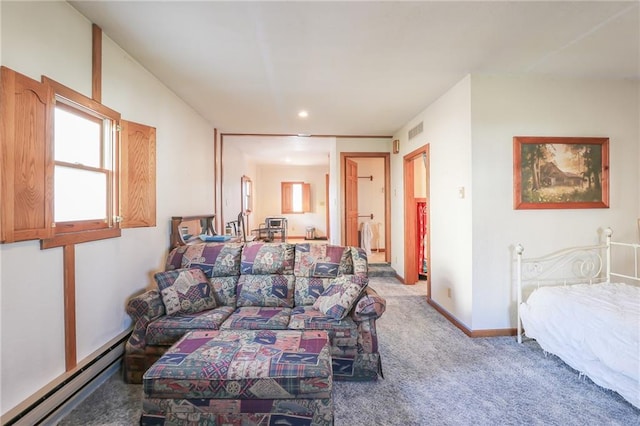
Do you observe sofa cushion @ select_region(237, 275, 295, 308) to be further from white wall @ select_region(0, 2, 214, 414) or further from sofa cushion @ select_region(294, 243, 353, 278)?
white wall @ select_region(0, 2, 214, 414)

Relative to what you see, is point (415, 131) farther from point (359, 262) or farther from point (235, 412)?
point (235, 412)

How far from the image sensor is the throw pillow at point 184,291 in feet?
7.11

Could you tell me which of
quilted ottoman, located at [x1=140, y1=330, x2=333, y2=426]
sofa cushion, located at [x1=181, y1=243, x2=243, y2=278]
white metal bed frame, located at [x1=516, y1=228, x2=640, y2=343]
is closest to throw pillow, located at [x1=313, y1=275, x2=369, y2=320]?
quilted ottoman, located at [x1=140, y1=330, x2=333, y2=426]

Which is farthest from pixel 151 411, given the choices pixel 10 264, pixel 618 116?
pixel 618 116

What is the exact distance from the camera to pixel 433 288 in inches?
141

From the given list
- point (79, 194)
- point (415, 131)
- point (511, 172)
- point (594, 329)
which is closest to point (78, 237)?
point (79, 194)

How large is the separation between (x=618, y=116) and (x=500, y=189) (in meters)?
1.52

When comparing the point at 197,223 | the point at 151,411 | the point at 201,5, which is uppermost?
the point at 201,5

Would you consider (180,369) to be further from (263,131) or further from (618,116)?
(618,116)

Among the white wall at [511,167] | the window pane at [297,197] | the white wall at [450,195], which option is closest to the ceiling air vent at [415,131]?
the white wall at [450,195]

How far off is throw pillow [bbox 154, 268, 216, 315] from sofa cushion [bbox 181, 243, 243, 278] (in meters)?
0.13

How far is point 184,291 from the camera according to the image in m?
2.23

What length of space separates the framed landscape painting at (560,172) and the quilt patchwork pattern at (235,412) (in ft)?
8.78

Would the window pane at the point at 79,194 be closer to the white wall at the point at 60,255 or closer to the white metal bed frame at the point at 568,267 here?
the white wall at the point at 60,255
